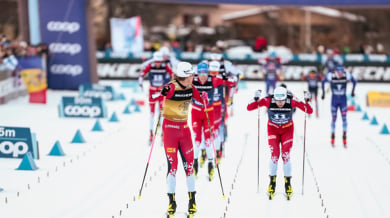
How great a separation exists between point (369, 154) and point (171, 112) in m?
7.06

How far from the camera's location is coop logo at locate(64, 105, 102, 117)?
68.8ft

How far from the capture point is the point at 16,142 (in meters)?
15.1

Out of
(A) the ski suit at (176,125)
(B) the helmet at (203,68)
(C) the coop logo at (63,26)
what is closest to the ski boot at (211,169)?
(B) the helmet at (203,68)

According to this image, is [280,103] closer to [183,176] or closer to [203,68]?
[203,68]

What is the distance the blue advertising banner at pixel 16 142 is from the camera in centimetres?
1495

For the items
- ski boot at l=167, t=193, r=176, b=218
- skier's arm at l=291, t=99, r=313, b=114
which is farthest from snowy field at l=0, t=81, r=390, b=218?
skier's arm at l=291, t=99, r=313, b=114

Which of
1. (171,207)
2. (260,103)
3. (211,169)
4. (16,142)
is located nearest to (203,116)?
(211,169)

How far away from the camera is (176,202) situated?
1204 centimetres

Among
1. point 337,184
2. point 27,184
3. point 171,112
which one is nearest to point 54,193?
point 27,184

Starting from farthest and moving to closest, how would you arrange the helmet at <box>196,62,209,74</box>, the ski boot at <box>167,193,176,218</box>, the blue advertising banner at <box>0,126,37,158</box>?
the blue advertising banner at <box>0,126,37,158</box>, the helmet at <box>196,62,209,74</box>, the ski boot at <box>167,193,176,218</box>

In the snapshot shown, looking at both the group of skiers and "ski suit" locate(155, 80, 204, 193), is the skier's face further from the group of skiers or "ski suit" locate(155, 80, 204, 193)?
"ski suit" locate(155, 80, 204, 193)

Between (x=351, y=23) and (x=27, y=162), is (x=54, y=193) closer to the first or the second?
(x=27, y=162)

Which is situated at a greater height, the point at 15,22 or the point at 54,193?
the point at 15,22

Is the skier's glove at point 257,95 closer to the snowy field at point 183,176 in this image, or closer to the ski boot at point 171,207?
the snowy field at point 183,176
